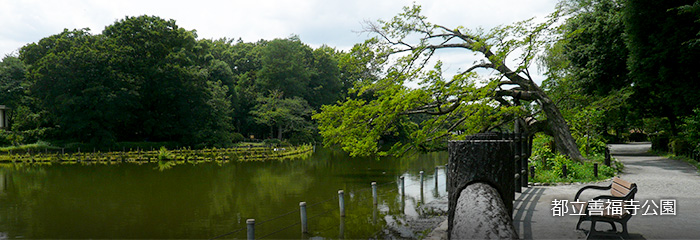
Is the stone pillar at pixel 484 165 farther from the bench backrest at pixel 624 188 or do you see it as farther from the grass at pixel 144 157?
the grass at pixel 144 157

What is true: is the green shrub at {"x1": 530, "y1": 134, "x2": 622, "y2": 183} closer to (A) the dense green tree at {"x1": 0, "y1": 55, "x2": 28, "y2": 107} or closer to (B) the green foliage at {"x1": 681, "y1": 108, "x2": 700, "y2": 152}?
(B) the green foliage at {"x1": 681, "y1": 108, "x2": 700, "y2": 152}

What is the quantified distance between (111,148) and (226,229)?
35922mm

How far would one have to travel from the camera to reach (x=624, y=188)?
609 centimetres

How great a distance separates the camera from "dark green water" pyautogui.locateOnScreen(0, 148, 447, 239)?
11.9 metres

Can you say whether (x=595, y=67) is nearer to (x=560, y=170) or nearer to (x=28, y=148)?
(x=560, y=170)

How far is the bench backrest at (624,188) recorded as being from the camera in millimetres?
5513

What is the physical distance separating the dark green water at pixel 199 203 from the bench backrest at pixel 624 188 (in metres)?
5.87

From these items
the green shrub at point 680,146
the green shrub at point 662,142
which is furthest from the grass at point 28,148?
the green shrub at point 662,142

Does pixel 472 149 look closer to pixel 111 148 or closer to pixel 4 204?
pixel 4 204

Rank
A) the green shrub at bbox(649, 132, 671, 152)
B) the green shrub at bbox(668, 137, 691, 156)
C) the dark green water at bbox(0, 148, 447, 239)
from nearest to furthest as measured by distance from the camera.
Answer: the dark green water at bbox(0, 148, 447, 239) < the green shrub at bbox(668, 137, 691, 156) < the green shrub at bbox(649, 132, 671, 152)

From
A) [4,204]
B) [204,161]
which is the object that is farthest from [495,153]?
[204,161]

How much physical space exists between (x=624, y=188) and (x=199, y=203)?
45.3 ft

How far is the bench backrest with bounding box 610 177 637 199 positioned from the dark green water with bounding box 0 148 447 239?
5869 mm

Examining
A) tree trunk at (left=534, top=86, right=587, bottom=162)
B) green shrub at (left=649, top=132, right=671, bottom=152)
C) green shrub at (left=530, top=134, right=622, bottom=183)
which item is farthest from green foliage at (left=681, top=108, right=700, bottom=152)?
green shrub at (left=649, top=132, right=671, bottom=152)
